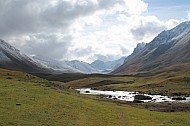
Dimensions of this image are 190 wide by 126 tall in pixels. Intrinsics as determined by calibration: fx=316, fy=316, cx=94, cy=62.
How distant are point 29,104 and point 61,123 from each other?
1305cm

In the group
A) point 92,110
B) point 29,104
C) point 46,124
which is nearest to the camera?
point 46,124

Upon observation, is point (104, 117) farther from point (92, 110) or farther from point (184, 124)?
point (184, 124)

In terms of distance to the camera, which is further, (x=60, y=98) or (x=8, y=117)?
(x=60, y=98)

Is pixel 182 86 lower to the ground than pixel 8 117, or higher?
higher

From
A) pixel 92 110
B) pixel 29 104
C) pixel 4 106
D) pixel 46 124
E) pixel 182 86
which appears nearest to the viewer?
pixel 46 124

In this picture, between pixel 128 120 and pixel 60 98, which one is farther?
pixel 60 98

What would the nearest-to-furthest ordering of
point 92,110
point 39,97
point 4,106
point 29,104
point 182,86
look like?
point 4,106
point 29,104
point 92,110
point 39,97
point 182,86

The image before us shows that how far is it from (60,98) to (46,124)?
24.6 m

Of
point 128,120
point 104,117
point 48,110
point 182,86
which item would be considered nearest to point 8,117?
point 48,110

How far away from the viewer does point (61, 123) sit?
45.1 m

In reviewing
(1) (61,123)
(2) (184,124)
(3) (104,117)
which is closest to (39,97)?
(3) (104,117)

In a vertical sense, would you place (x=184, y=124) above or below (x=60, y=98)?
below

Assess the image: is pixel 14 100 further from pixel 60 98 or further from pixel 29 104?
pixel 60 98

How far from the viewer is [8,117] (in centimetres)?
4466
